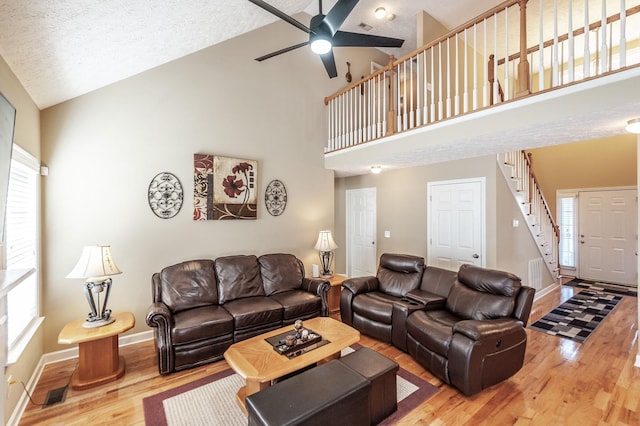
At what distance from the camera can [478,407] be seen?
7.64 ft

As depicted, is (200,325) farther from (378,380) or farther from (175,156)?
(175,156)

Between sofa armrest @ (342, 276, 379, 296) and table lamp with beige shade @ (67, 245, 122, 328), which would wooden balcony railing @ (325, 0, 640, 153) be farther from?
table lamp with beige shade @ (67, 245, 122, 328)

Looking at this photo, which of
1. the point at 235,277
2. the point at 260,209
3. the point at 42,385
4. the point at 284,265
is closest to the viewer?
the point at 42,385

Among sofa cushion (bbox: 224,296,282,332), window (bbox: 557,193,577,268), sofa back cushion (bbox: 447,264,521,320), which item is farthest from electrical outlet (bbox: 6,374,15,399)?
window (bbox: 557,193,577,268)

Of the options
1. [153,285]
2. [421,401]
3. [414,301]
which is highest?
[153,285]

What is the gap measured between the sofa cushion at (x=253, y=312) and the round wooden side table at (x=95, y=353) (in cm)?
100

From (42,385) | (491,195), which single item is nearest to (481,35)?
(491,195)

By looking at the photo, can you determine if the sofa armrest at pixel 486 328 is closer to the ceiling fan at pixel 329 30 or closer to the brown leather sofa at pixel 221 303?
the brown leather sofa at pixel 221 303

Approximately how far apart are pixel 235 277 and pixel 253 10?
3.09 metres

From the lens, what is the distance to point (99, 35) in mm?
2201

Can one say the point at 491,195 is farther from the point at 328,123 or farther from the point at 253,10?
the point at 253,10

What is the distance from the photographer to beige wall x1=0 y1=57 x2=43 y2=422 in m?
2.08

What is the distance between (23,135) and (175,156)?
4.71 feet

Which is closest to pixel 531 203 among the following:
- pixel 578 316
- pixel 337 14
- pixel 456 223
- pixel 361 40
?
pixel 456 223
